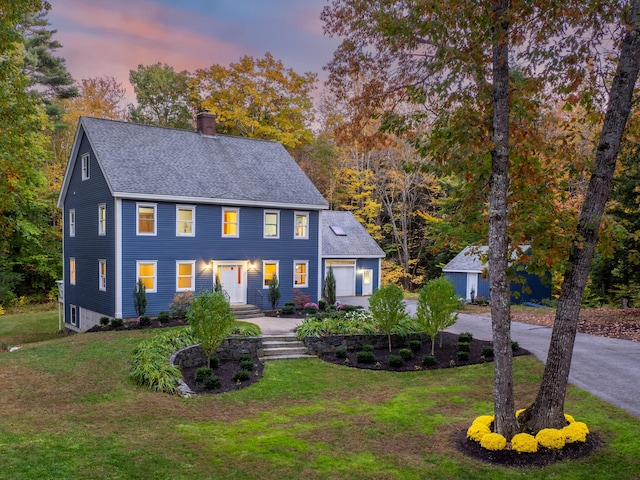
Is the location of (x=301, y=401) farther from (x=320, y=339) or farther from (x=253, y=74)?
(x=253, y=74)

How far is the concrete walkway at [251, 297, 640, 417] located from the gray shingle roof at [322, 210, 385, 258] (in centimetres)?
1105

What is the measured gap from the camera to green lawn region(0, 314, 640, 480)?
22.8 ft

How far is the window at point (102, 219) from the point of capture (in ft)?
71.1

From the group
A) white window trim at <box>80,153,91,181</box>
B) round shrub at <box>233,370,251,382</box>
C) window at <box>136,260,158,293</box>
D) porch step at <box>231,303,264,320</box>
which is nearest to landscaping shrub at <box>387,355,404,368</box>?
round shrub at <box>233,370,251,382</box>

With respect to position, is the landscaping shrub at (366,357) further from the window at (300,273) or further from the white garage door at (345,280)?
the white garage door at (345,280)

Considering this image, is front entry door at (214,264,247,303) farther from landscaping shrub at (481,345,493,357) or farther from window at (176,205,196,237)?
landscaping shrub at (481,345,493,357)

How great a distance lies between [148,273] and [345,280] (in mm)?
14452

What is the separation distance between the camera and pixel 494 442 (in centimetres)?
755

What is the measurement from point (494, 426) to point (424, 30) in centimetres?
625

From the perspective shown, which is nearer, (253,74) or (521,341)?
A: (521,341)

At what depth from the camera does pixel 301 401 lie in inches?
448

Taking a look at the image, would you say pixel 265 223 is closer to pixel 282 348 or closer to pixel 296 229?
pixel 296 229

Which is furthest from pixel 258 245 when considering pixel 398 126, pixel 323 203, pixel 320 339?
pixel 398 126

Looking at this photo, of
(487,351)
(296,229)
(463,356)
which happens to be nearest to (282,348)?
(463,356)
